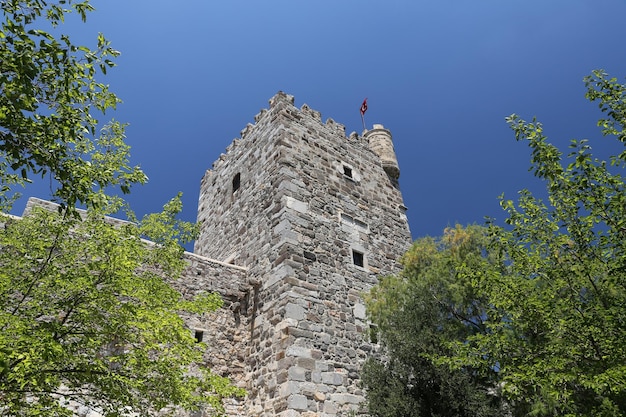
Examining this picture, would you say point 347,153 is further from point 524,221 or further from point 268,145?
point 524,221

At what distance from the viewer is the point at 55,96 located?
4.51 meters

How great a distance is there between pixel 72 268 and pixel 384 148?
1168 centimetres

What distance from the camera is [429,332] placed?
28.0 ft

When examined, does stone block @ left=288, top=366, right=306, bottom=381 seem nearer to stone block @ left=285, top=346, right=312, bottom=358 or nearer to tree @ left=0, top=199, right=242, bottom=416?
stone block @ left=285, top=346, right=312, bottom=358

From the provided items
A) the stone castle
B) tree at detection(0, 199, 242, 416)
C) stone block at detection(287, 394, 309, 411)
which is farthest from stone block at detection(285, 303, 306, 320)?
tree at detection(0, 199, 242, 416)

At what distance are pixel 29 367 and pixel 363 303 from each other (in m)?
7.87

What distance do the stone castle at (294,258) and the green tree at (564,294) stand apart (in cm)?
328

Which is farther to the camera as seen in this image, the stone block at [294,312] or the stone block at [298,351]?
the stone block at [294,312]

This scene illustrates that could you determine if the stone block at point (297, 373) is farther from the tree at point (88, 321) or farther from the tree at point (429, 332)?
the tree at point (88, 321)

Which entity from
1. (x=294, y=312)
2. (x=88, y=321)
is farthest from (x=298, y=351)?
(x=88, y=321)

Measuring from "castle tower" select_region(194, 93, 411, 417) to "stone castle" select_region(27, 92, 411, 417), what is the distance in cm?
3

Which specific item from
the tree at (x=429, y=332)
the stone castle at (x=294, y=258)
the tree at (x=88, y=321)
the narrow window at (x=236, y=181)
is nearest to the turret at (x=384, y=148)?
→ the stone castle at (x=294, y=258)

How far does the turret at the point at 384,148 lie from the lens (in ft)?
50.2

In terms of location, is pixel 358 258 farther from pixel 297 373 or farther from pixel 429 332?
pixel 297 373
